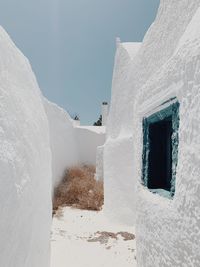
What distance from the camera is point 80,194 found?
37.7 feet

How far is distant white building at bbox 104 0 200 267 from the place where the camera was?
275cm

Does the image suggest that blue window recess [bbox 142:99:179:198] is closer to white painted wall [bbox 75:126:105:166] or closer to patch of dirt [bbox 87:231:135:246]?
patch of dirt [bbox 87:231:135:246]

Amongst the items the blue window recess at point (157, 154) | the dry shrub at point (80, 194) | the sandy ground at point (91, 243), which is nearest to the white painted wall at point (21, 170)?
the blue window recess at point (157, 154)

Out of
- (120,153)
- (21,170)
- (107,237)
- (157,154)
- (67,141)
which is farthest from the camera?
(67,141)

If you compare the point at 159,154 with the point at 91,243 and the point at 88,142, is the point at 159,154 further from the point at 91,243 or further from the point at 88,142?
the point at 88,142

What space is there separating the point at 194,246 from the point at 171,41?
3.08 metres

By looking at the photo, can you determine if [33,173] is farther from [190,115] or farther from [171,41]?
[171,41]

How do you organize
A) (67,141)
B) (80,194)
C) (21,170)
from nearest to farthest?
1. (21,170)
2. (80,194)
3. (67,141)

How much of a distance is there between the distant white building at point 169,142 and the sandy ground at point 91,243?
82 centimetres

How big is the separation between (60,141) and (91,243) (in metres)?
7.31

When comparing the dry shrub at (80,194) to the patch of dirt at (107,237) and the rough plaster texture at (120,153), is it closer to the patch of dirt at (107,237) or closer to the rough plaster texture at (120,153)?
the rough plaster texture at (120,153)

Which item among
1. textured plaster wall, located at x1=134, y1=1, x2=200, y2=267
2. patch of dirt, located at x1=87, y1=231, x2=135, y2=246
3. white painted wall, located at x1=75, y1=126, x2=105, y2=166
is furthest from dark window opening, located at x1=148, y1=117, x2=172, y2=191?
white painted wall, located at x1=75, y1=126, x2=105, y2=166

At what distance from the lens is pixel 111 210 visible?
28.3 ft

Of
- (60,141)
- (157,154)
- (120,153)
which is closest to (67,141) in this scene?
(60,141)
